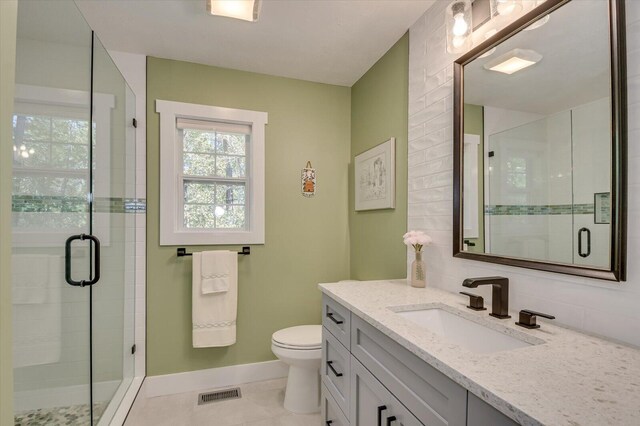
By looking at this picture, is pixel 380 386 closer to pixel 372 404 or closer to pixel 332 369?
pixel 372 404

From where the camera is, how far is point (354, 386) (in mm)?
1247

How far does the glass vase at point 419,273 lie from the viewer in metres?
1.63

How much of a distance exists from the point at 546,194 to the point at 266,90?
2.11 metres

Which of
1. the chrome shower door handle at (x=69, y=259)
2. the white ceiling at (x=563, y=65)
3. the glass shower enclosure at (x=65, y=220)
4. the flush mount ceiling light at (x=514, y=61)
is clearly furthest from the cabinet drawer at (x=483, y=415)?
the chrome shower door handle at (x=69, y=259)

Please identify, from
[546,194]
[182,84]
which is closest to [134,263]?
[182,84]

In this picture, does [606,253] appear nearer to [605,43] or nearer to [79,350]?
[605,43]

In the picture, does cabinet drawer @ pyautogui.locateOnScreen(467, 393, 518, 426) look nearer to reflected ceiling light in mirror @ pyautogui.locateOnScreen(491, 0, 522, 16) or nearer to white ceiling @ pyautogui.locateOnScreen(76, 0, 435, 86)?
reflected ceiling light in mirror @ pyautogui.locateOnScreen(491, 0, 522, 16)

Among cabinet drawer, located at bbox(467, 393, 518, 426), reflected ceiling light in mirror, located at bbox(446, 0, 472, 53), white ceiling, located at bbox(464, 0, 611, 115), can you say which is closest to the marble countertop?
cabinet drawer, located at bbox(467, 393, 518, 426)

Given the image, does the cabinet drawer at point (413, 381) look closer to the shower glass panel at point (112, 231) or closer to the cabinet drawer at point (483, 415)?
the cabinet drawer at point (483, 415)

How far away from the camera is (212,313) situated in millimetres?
2229

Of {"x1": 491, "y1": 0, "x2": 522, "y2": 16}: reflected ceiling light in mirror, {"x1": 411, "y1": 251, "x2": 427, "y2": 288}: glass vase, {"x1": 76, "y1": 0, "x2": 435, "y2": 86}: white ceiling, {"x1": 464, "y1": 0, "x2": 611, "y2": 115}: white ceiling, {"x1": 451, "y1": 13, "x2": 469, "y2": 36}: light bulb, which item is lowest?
{"x1": 411, "y1": 251, "x2": 427, "y2": 288}: glass vase

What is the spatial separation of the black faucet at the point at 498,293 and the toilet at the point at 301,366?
3.73 ft

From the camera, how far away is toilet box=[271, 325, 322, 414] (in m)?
1.90

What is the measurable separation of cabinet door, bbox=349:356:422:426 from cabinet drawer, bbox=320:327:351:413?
0.07 metres
